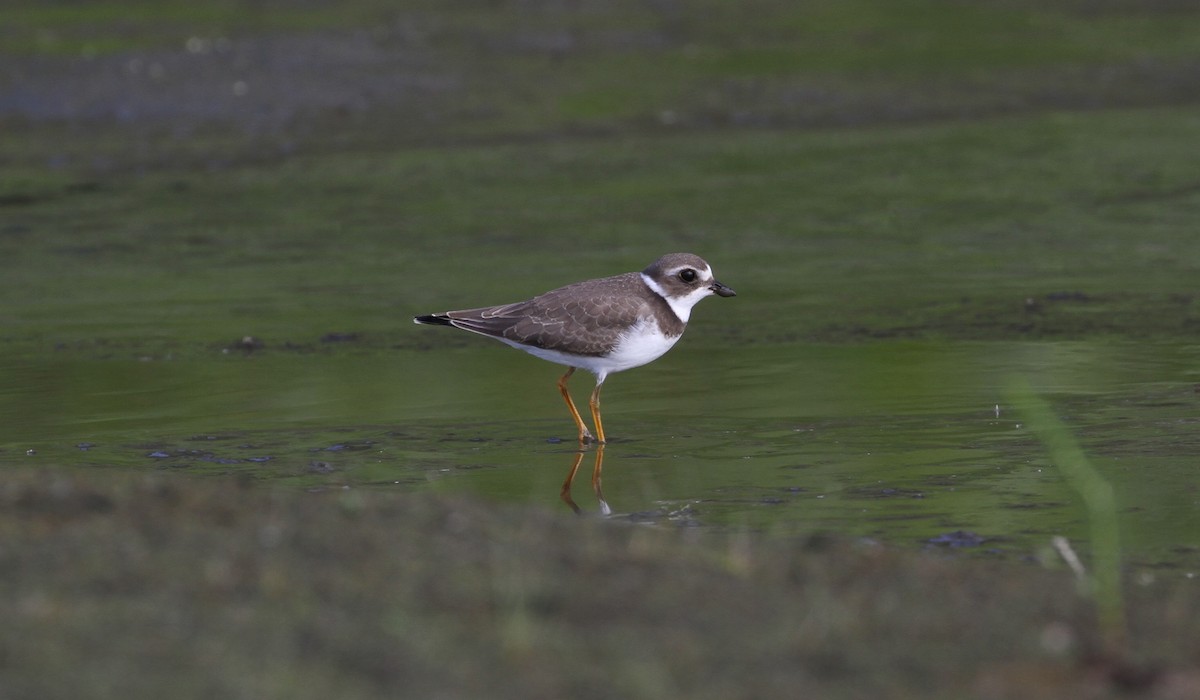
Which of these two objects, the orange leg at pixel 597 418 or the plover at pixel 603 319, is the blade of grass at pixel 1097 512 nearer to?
the plover at pixel 603 319

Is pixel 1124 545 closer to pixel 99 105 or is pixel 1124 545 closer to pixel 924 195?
pixel 924 195

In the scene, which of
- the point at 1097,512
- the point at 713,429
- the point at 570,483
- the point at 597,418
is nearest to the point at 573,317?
the point at 597,418

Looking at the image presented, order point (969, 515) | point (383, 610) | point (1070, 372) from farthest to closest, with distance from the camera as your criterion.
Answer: point (1070, 372) → point (969, 515) → point (383, 610)

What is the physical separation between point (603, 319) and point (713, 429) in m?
0.90

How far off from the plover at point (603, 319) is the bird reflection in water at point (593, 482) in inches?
12.9

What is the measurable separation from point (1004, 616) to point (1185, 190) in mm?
12853

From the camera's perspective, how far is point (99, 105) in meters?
21.8

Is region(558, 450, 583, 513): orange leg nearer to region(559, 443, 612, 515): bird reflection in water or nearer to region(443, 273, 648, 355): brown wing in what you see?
region(559, 443, 612, 515): bird reflection in water

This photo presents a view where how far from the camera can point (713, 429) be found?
9.31 metres

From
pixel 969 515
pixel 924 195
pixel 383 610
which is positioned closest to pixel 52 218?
pixel 924 195

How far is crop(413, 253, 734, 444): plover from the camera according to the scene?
9.61 meters

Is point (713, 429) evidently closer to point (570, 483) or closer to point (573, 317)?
point (573, 317)

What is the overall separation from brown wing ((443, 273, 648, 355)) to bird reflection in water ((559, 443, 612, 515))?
2.42 feet

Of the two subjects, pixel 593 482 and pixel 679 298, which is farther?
pixel 679 298
